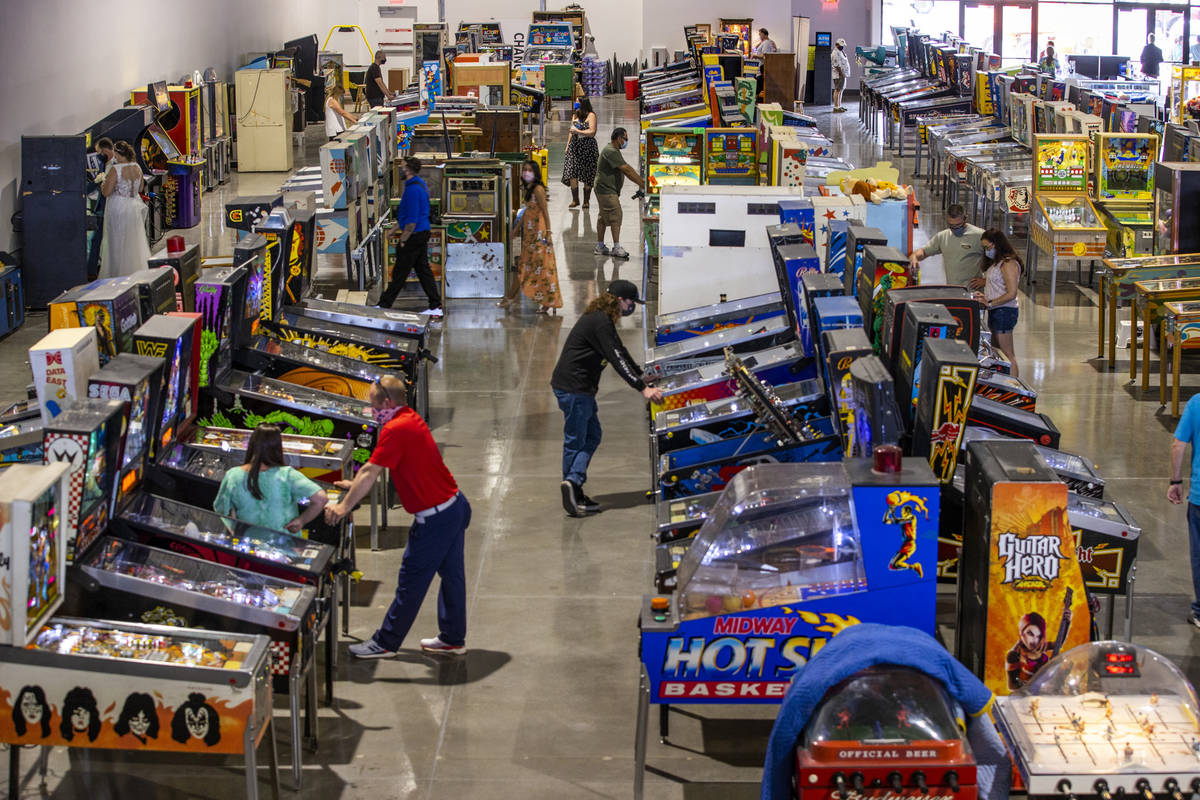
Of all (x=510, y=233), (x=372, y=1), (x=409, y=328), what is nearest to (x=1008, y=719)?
(x=409, y=328)

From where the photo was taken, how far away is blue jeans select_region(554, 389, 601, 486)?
333 inches

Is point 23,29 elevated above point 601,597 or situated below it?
above

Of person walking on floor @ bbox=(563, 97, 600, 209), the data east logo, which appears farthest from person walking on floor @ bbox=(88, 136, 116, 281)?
the data east logo

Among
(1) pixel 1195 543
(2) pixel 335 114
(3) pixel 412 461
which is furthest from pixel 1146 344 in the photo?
(2) pixel 335 114

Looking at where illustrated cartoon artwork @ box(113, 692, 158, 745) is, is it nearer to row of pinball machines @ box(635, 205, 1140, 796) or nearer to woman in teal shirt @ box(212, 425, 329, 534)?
woman in teal shirt @ box(212, 425, 329, 534)

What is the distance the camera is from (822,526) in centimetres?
534

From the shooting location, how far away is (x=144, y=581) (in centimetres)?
555

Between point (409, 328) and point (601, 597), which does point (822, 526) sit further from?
point (409, 328)

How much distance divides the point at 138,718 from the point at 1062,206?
11.5 metres

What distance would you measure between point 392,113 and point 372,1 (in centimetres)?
1945

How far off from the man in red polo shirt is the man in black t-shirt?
61.1 ft

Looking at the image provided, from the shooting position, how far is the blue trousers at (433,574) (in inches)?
252

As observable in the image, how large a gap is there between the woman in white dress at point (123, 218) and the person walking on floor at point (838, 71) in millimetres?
19546

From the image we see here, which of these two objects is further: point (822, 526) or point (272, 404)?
point (272, 404)
